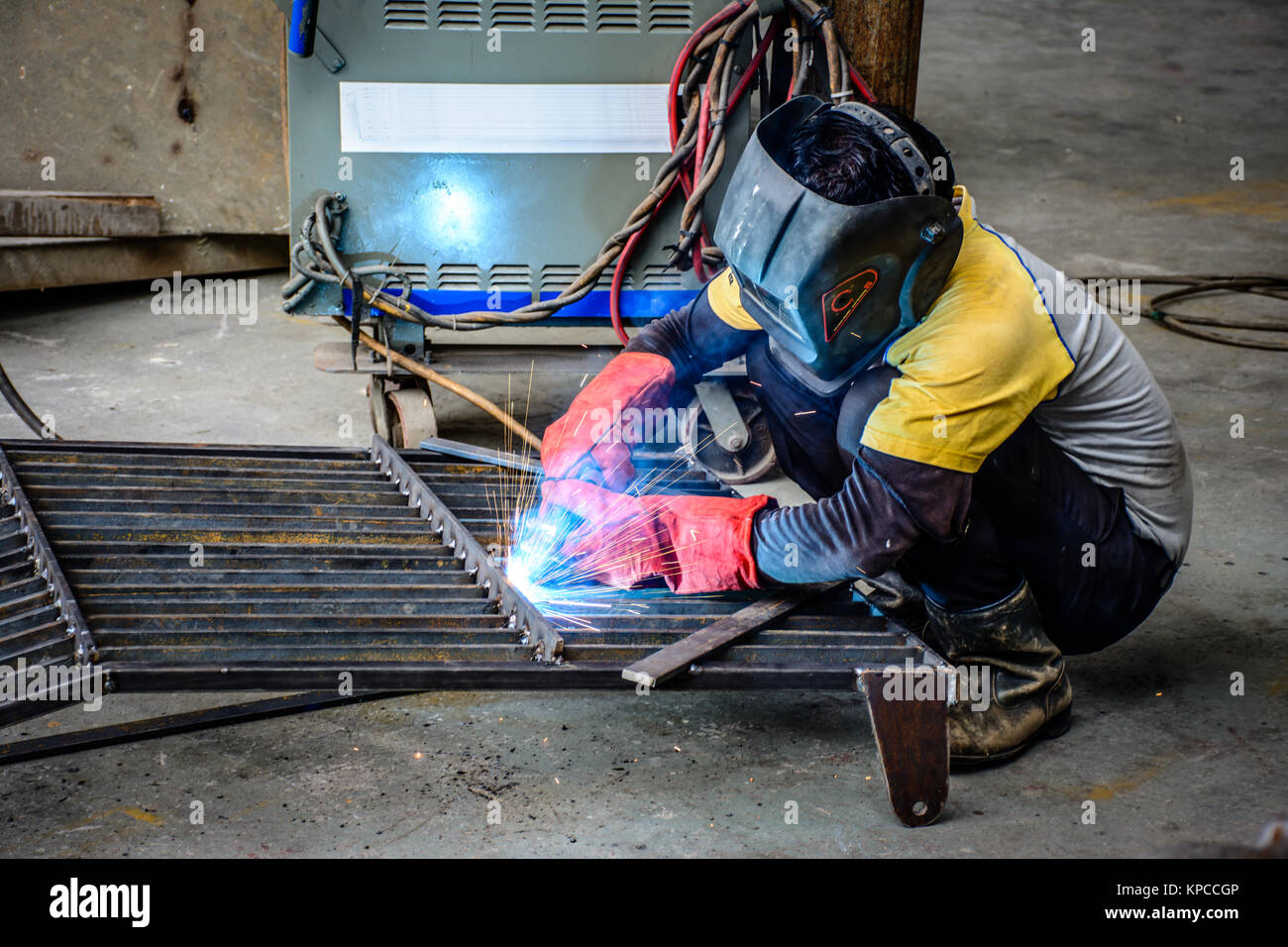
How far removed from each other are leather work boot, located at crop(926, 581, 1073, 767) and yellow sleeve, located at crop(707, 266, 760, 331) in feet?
2.19

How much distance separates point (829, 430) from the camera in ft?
8.03

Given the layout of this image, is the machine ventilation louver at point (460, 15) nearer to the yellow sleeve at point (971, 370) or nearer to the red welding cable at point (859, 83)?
the red welding cable at point (859, 83)

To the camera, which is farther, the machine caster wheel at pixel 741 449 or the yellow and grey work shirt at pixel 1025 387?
the machine caster wheel at pixel 741 449

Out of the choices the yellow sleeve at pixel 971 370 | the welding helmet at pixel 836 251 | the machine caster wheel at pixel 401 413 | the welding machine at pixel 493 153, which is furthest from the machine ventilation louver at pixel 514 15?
the yellow sleeve at pixel 971 370

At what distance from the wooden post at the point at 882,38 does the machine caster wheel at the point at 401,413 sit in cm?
153

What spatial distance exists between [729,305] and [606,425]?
1.16 ft

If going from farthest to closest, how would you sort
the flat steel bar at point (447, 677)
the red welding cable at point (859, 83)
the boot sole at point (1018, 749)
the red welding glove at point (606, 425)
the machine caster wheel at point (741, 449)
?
the machine caster wheel at point (741, 449) → the red welding cable at point (859, 83) → the red welding glove at point (606, 425) → the boot sole at point (1018, 749) → the flat steel bar at point (447, 677)

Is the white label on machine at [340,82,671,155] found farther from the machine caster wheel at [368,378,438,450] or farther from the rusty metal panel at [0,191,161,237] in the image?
the rusty metal panel at [0,191,161,237]

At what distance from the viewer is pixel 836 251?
6.42 ft

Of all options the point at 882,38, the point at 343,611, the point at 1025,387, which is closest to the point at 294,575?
the point at 343,611

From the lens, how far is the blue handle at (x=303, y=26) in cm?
323

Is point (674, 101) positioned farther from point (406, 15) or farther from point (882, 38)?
point (406, 15)
